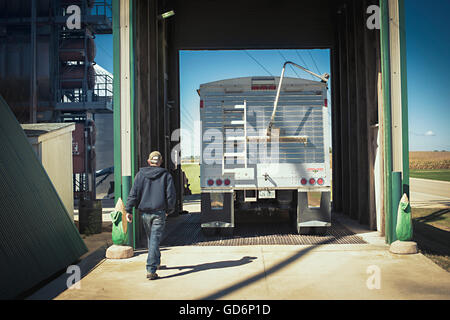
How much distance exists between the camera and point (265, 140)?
327 inches

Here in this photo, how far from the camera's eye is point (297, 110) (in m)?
8.34

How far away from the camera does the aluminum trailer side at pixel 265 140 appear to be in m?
8.28

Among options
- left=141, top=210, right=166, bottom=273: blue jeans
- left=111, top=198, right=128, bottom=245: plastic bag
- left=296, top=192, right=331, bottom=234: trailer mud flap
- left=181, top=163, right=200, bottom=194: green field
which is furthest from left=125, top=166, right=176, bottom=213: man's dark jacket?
left=181, top=163, right=200, bottom=194: green field

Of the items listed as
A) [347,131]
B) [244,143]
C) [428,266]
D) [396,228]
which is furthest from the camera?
[347,131]

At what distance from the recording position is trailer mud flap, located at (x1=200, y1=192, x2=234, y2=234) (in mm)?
8391

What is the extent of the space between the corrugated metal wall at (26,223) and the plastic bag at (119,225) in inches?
26.4

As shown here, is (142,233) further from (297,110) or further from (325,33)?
(325,33)

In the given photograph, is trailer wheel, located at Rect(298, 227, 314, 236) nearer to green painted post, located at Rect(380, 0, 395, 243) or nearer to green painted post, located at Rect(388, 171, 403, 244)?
green painted post, located at Rect(380, 0, 395, 243)

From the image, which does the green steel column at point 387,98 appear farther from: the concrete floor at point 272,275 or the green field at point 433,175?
the green field at point 433,175

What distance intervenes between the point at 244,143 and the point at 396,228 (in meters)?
3.48

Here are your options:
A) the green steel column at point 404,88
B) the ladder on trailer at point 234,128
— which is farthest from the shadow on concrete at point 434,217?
the ladder on trailer at point 234,128

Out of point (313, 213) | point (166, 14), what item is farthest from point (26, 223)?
point (166, 14)
